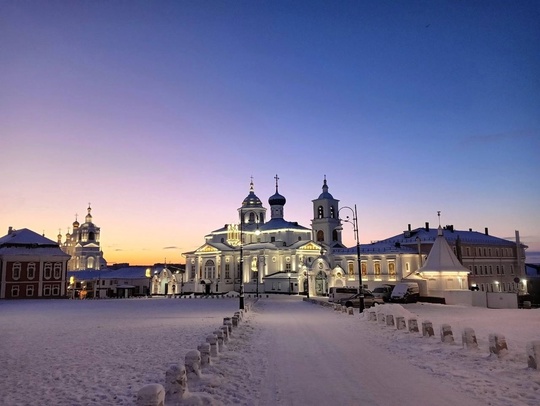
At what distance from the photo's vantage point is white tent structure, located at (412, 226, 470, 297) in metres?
50.7

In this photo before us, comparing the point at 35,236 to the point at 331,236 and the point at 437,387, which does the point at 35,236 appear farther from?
the point at 437,387

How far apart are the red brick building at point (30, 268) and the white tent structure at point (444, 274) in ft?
176

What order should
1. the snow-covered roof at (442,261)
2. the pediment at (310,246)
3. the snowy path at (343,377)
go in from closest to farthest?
the snowy path at (343,377)
the snow-covered roof at (442,261)
the pediment at (310,246)

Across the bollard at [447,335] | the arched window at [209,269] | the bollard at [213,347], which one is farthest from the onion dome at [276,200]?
the bollard at [213,347]

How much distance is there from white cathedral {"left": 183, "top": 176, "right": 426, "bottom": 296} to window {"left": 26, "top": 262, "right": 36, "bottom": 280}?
31.6m

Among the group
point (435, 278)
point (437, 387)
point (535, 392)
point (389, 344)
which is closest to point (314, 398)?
point (437, 387)

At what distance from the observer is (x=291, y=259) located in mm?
87625

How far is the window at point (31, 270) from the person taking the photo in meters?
68.7

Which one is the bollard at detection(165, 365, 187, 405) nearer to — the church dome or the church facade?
the church facade

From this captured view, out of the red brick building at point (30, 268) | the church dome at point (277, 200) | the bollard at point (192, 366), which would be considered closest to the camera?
the bollard at point (192, 366)

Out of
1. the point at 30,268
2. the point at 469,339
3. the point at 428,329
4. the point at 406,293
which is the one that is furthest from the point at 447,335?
the point at 30,268

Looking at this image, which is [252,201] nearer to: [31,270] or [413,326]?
[31,270]

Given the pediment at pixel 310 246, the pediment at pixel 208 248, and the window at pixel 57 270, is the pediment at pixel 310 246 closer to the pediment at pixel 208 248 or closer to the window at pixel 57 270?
the pediment at pixel 208 248

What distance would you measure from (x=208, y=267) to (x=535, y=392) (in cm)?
8674
